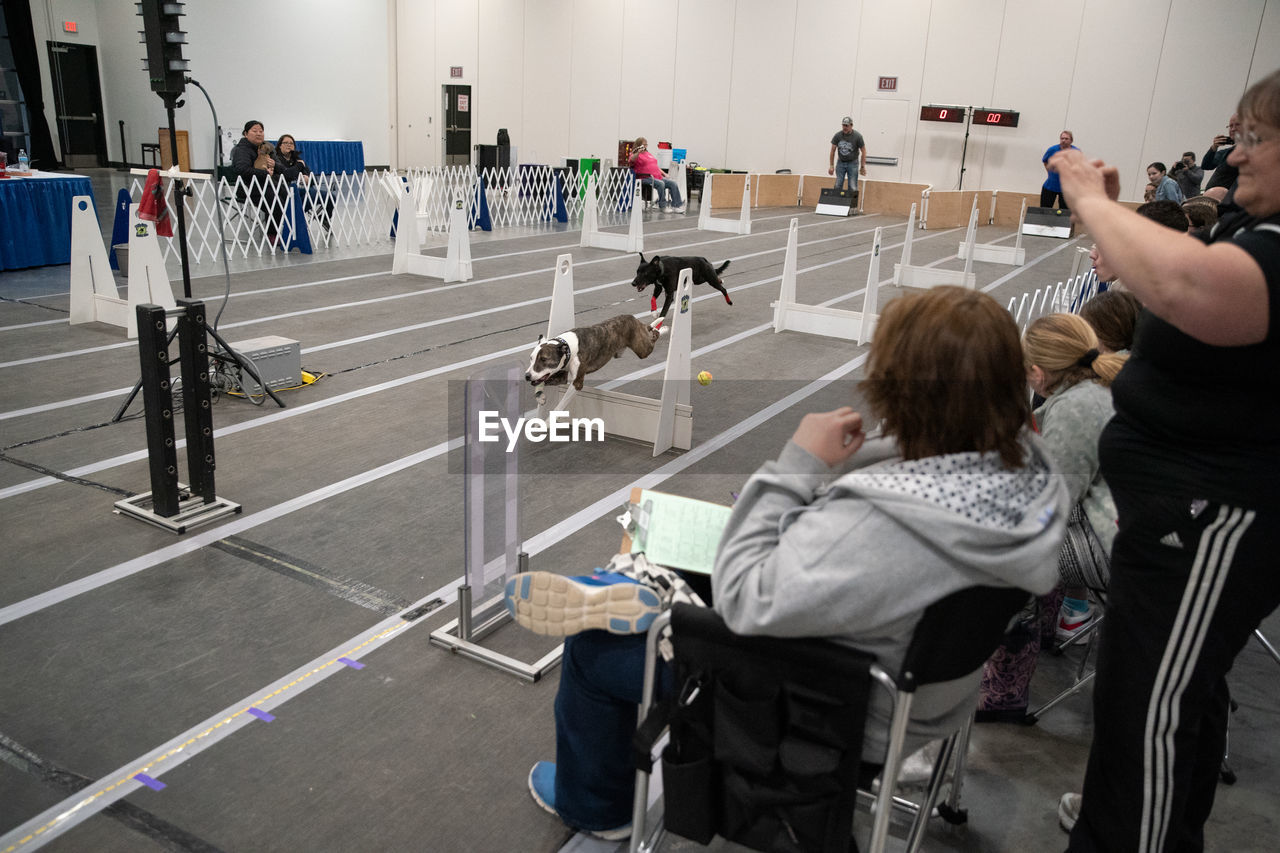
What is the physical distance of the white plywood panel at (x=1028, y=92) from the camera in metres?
17.6

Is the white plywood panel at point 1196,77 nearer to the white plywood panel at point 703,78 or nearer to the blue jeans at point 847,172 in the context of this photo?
the blue jeans at point 847,172

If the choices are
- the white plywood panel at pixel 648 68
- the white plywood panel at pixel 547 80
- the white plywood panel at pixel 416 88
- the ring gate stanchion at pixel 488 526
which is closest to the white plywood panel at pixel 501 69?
the white plywood panel at pixel 547 80

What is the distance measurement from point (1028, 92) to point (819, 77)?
439 cm

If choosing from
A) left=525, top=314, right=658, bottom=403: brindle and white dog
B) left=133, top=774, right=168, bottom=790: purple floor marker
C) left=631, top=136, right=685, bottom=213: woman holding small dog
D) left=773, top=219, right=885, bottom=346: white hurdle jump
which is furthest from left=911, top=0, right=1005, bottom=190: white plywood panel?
left=133, top=774, right=168, bottom=790: purple floor marker

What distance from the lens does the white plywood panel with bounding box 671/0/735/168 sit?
2062 cm

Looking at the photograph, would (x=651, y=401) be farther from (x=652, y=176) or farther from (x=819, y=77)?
(x=819, y=77)

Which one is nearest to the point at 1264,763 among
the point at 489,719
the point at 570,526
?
the point at 489,719

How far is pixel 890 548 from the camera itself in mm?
1361

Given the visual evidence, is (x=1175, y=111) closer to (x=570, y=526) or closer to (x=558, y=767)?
(x=570, y=526)

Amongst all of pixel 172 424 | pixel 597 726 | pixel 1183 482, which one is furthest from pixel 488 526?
pixel 1183 482

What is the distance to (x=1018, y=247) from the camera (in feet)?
39.0

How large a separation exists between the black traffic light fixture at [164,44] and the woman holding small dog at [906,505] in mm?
3623

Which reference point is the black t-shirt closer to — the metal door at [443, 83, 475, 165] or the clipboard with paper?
the clipboard with paper

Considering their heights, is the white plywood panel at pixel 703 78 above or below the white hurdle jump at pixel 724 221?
above
